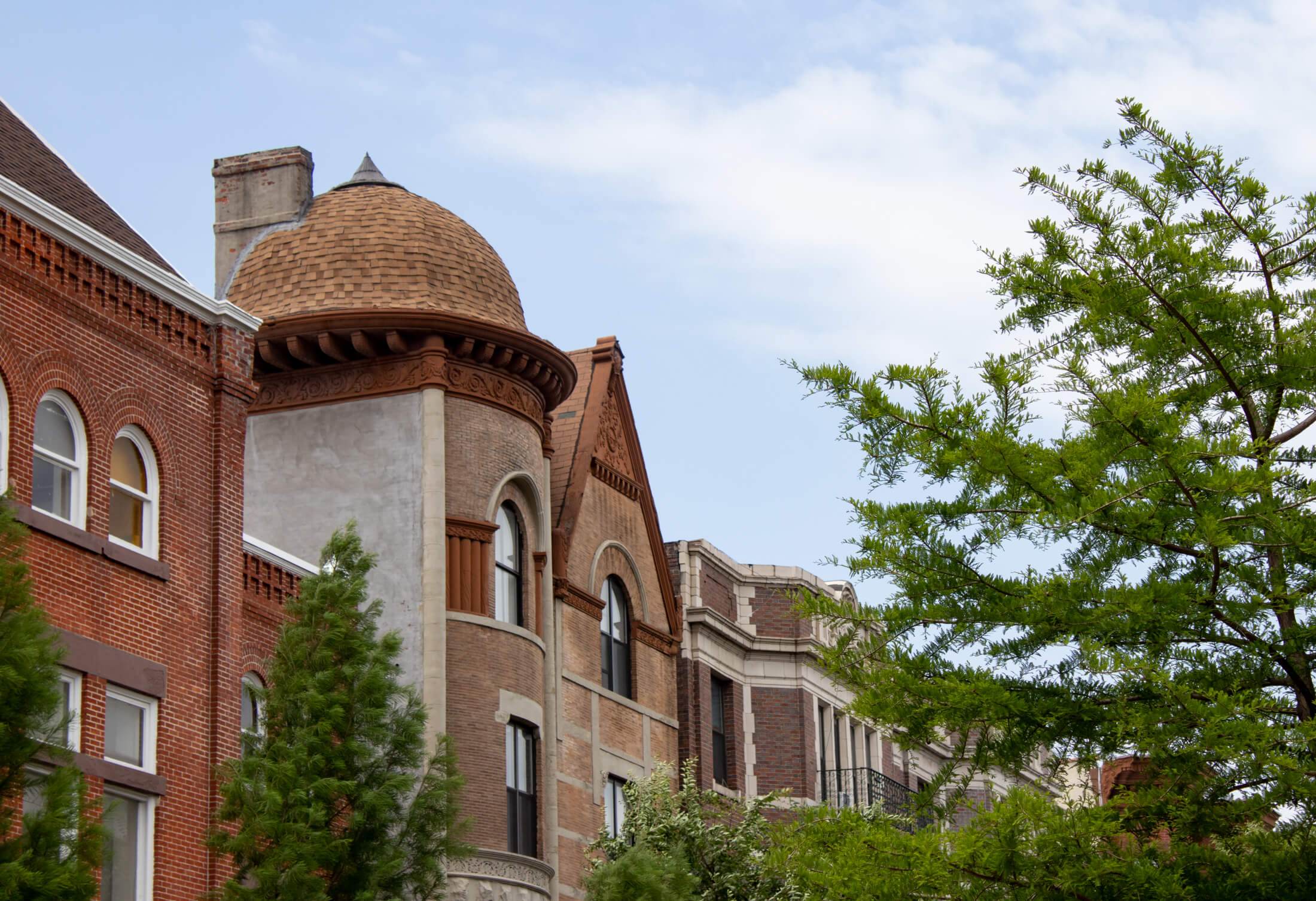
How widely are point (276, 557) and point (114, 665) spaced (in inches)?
172

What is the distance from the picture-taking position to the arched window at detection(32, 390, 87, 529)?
18828 mm

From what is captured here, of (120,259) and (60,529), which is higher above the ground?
(120,259)

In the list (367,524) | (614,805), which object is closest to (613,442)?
(614,805)

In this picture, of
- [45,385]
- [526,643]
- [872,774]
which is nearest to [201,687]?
[45,385]

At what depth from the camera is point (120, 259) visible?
20078 millimetres

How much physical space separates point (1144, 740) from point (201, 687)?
1212 cm

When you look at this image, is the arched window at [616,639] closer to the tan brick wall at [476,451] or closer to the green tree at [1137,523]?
the tan brick wall at [476,451]

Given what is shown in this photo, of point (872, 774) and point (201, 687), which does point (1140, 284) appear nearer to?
point (201, 687)

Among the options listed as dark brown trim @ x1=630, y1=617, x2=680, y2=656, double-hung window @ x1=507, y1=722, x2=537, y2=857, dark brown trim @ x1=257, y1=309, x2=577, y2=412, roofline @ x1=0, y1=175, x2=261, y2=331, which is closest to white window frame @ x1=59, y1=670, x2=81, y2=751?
roofline @ x1=0, y1=175, x2=261, y2=331

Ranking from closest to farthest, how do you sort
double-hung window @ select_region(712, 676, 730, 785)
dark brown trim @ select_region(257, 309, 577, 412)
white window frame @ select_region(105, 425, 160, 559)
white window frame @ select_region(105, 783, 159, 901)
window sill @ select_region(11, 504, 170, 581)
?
1. window sill @ select_region(11, 504, 170, 581)
2. white window frame @ select_region(105, 783, 159, 901)
3. white window frame @ select_region(105, 425, 160, 559)
4. dark brown trim @ select_region(257, 309, 577, 412)
5. double-hung window @ select_region(712, 676, 730, 785)

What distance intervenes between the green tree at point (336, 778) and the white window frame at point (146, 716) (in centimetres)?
176

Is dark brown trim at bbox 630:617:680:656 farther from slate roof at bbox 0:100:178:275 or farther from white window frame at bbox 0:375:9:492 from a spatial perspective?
white window frame at bbox 0:375:9:492

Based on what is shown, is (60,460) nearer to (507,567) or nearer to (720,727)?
(507,567)

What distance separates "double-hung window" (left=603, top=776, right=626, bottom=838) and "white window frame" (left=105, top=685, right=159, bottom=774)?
11.4 meters
